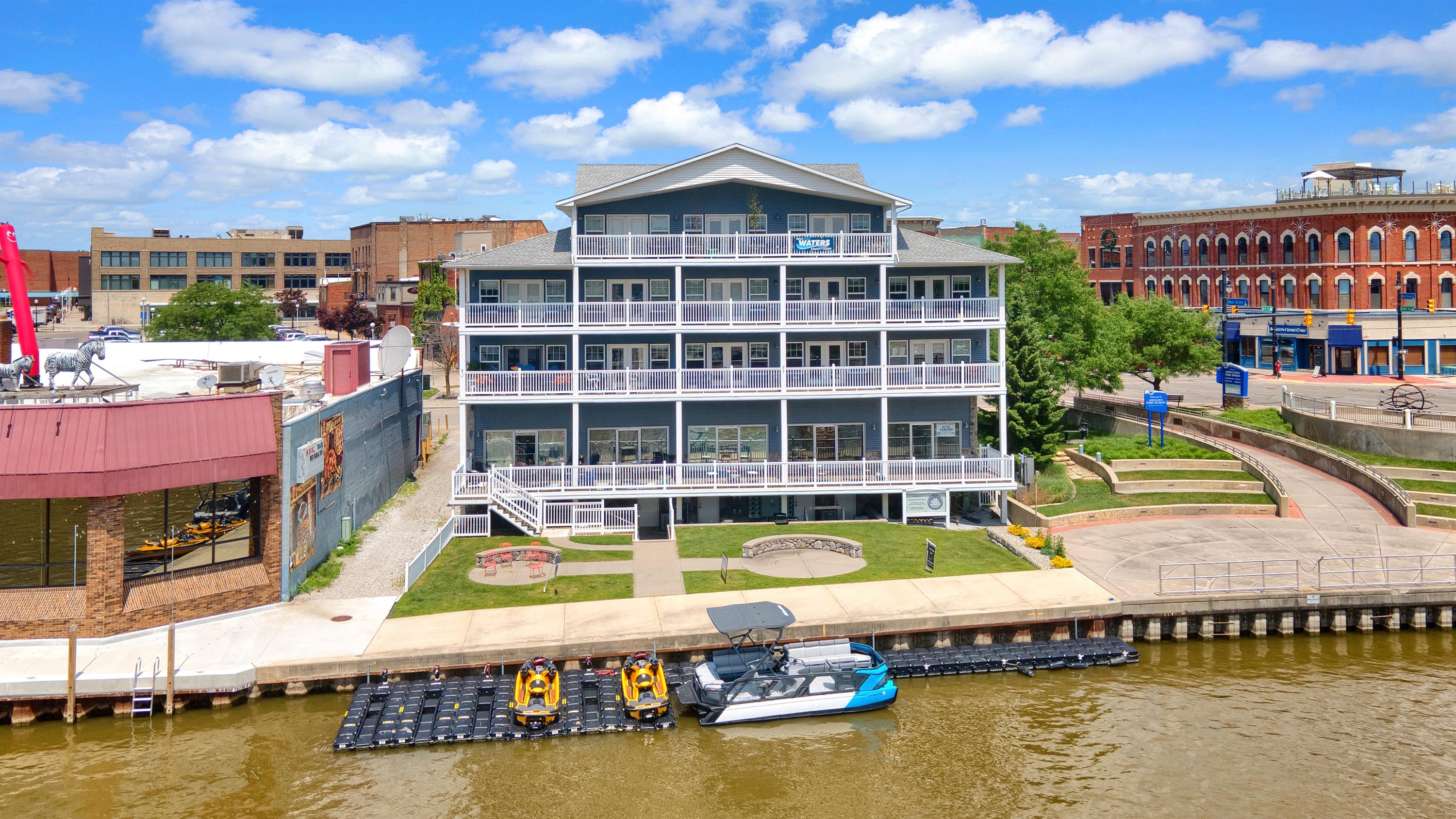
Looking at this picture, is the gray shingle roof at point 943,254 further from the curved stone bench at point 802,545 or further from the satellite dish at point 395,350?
the satellite dish at point 395,350

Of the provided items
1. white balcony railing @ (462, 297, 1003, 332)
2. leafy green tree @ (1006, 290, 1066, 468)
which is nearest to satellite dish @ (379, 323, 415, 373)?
white balcony railing @ (462, 297, 1003, 332)

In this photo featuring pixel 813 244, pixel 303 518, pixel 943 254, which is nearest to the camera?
pixel 303 518

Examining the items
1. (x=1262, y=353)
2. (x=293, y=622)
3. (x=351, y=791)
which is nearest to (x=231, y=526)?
(x=293, y=622)

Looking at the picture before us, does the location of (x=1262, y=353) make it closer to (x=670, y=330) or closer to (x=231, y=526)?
(x=670, y=330)

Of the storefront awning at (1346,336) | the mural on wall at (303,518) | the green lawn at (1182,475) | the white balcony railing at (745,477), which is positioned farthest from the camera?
the storefront awning at (1346,336)

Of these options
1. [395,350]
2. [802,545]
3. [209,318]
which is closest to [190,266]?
[209,318]

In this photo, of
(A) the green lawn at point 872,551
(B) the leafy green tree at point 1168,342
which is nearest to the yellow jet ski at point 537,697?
(A) the green lawn at point 872,551

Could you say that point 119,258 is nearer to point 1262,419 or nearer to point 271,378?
point 271,378
